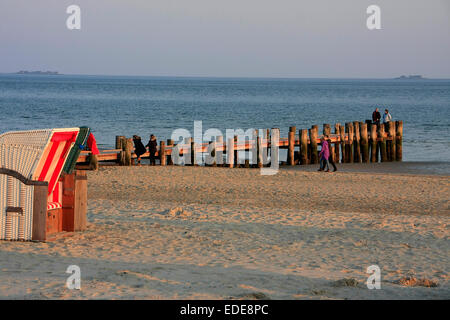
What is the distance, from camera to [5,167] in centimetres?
947

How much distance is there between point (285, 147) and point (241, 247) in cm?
1842

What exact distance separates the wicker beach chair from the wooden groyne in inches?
430

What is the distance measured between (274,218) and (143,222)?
2482 millimetres

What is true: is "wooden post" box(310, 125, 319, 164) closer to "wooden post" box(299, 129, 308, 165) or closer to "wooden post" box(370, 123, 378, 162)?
"wooden post" box(299, 129, 308, 165)

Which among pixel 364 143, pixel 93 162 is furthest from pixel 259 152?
pixel 93 162

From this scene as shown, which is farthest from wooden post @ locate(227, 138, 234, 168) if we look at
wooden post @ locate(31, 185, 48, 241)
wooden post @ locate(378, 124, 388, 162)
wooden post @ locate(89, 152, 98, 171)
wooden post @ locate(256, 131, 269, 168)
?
wooden post @ locate(31, 185, 48, 241)

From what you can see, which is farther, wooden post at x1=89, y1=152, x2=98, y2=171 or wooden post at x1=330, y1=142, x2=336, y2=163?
wooden post at x1=330, y1=142, x2=336, y2=163

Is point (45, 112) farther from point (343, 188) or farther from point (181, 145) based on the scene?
point (343, 188)

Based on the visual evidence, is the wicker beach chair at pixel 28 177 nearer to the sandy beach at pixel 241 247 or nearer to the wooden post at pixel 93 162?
the sandy beach at pixel 241 247

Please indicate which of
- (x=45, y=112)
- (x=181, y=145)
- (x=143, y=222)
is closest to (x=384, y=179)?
(x=181, y=145)

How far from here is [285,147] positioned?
28.2 meters

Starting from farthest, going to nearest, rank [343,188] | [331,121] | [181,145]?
[331,121]
[181,145]
[343,188]

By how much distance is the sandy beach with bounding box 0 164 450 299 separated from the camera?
A: 24.5 feet
